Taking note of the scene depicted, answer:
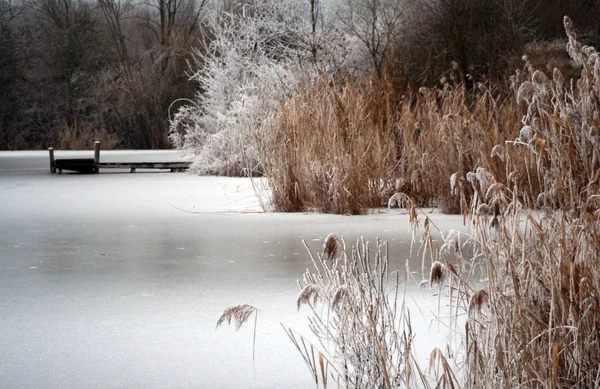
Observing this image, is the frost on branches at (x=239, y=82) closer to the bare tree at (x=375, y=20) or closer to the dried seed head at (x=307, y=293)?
the bare tree at (x=375, y=20)

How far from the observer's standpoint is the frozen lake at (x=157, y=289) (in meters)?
3.38

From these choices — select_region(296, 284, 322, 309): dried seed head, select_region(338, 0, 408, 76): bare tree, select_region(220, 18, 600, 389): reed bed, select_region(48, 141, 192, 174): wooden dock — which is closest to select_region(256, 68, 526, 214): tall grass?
select_region(220, 18, 600, 389): reed bed

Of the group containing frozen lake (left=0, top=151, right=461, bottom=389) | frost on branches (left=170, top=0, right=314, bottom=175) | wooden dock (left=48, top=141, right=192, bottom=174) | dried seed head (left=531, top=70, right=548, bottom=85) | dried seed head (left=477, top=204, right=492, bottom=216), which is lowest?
frozen lake (left=0, top=151, right=461, bottom=389)

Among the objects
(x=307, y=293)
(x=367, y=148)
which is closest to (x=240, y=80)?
(x=367, y=148)

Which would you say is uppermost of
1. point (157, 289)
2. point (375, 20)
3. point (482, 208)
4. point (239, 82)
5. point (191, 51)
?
point (191, 51)

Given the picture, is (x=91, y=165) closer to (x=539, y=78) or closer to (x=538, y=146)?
(x=539, y=78)

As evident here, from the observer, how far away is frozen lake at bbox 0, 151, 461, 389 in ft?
11.1

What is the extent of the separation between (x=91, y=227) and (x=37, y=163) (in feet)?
46.2

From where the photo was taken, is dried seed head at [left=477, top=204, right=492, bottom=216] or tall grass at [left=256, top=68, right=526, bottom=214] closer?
dried seed head at [left=477, top=204, right=492, bottom=216]

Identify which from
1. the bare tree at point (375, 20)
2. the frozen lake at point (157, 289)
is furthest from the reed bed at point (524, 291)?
the bare tree at point (375, 20)

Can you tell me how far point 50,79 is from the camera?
34.8m

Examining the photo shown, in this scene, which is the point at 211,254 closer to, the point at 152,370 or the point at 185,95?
the point at 152,370

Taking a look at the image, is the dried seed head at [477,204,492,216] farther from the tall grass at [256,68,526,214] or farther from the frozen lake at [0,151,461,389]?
the tall grass at [256,68,526,214]

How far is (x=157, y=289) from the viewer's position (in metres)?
5.01
